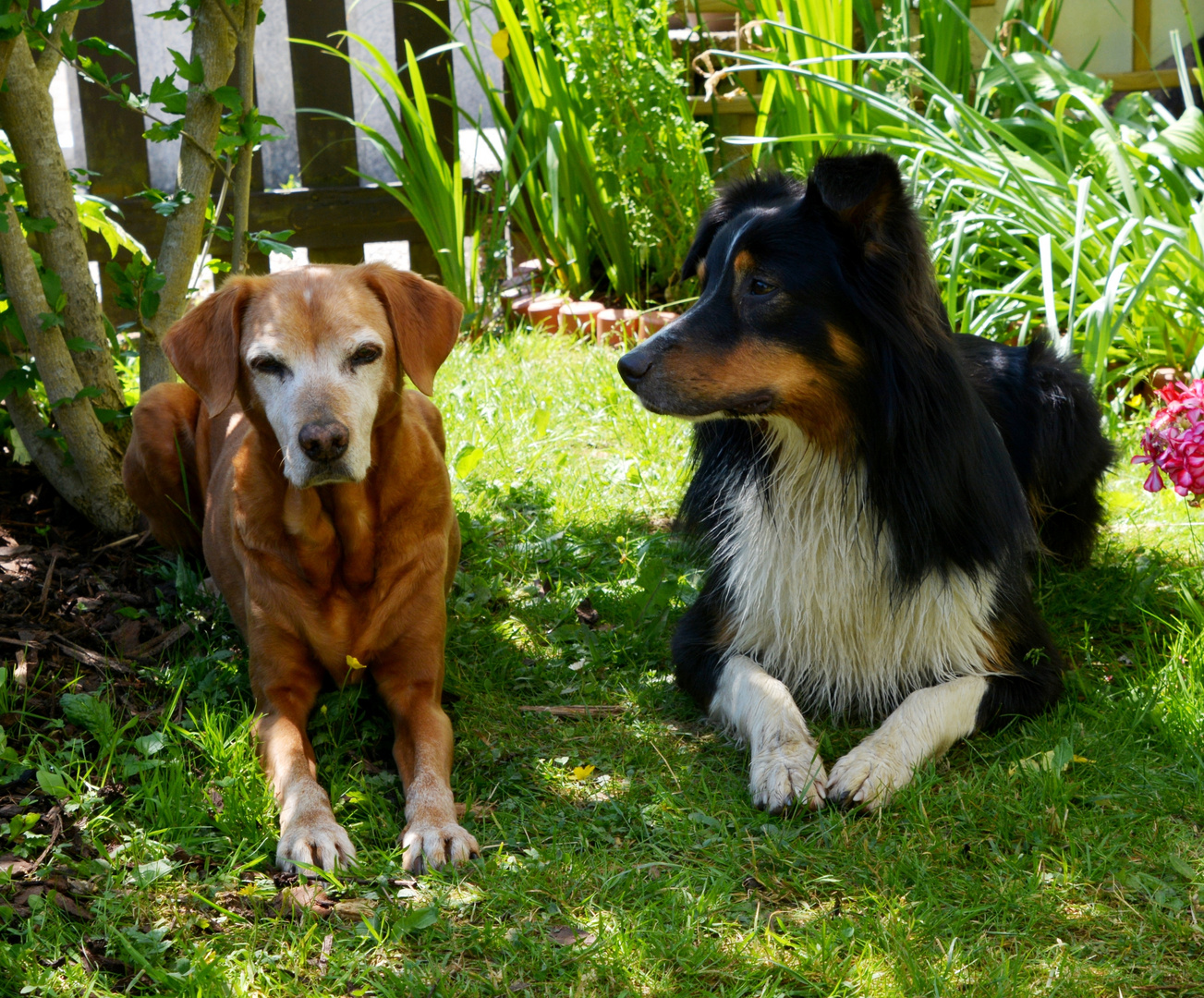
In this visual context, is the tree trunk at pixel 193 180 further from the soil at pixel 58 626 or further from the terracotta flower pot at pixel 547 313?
the terracotta flower pot at pixel 547 313

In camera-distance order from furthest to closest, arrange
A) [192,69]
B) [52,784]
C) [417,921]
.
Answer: [192,69] → [52,784] → [417,921]

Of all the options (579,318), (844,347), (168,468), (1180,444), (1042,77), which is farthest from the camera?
(579,318)

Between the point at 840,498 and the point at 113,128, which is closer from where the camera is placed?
the point at 840,498

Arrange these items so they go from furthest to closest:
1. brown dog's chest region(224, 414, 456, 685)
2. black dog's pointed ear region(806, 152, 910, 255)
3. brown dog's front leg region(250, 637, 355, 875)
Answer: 1. brown dog's chest region(224, 414, 456, 685)
2. black dog's pointed ear region(806, 152, 910, 255)
3. brown dog's front leg region(250, 637, 355, 875)

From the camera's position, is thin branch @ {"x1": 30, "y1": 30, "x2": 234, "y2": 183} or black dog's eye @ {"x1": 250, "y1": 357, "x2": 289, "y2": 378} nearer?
black dog's eye @ {"x1": 250, "y1": 357, "x2": 289, "y2": 378}

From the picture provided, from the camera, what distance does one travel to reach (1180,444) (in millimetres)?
2908

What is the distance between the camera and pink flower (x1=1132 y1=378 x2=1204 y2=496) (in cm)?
287

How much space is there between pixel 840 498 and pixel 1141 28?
5.21 meters

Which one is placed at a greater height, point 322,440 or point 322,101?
point 322,101

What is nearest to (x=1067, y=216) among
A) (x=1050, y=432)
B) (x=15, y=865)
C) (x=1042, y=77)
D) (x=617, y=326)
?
(x=1042, y=77)

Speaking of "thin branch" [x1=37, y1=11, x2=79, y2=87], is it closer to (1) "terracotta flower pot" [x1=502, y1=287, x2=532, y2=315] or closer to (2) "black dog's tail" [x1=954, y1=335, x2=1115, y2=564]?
(2) "black dog's tail" [x1=954, y1=335, x2=1115, y2=564]

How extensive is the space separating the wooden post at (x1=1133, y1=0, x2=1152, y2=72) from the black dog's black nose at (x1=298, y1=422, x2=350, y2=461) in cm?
568

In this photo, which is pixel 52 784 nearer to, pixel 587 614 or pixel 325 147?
pixel 587 614

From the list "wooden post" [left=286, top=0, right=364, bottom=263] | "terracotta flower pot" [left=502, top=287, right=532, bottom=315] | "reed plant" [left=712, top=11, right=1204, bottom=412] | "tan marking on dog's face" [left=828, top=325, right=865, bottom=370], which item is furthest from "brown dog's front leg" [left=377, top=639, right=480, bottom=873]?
"wooden post" [left=286, top=0, right=364, bottom=263]
